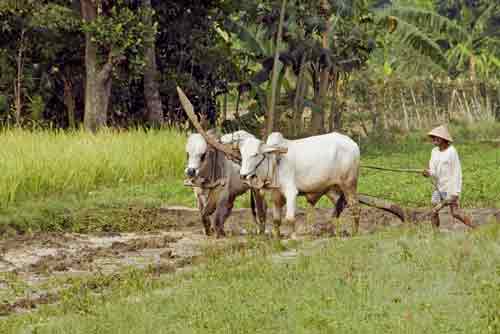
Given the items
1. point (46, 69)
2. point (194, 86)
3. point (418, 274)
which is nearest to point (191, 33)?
point (194, 86)

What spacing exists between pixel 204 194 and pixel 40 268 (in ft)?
8.66

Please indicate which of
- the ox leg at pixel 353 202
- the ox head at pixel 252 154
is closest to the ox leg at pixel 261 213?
the ox head at pixel 252 154

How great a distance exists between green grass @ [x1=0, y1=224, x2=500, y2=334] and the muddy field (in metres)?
0.87

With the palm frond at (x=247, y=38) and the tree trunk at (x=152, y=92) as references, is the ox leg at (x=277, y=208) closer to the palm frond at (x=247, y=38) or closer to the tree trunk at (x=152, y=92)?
the tree trunk at (x=152, y=92)

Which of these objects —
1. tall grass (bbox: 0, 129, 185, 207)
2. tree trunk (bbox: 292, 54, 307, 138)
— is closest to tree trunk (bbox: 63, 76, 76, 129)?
tall grass (bbox: 0, 129, 185, 207)

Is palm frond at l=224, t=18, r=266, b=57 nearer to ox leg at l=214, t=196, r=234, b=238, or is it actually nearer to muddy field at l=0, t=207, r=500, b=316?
muddy field at l=0, t=207, r=500, b=316

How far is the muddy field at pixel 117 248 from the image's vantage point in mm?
8852

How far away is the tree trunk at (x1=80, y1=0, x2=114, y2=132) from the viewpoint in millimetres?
21578

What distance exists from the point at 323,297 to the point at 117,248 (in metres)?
4.32

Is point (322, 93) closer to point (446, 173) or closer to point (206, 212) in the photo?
point (206, 212)

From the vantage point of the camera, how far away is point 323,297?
23.2 feet

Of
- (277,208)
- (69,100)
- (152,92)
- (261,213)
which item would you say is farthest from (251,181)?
(69,100)

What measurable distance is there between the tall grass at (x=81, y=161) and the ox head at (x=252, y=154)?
3682 millimetres

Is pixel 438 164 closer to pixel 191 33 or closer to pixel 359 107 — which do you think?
pixel 191 33
